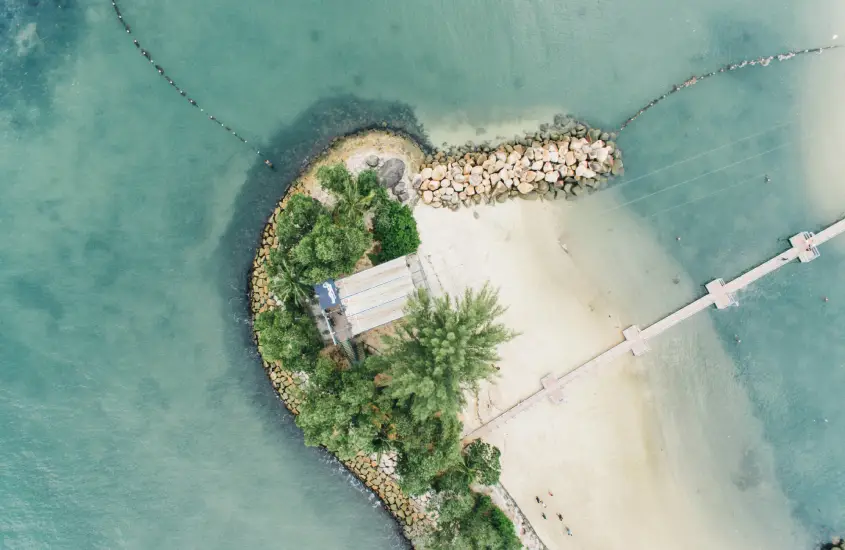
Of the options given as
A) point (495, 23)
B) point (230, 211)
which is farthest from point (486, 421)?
point (495, 23)

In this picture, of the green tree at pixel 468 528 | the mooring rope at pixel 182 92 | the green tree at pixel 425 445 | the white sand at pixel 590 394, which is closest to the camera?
the green tree at pixel 425 445

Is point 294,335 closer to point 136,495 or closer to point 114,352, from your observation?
point 114,352

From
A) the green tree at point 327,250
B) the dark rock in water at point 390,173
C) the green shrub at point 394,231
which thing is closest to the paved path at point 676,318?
the green shrub at point 394,231

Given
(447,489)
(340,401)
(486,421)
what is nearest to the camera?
(340,401)

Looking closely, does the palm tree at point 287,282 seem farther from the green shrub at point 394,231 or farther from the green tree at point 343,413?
the green shrub at point 394,231

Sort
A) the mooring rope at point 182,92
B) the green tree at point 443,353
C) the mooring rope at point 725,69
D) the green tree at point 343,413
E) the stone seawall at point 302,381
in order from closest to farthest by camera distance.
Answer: the green tree at point 443,353, the green tree at point 343,413, the stone seawall at point 302,381, the mooring rope at point 182,92, the mooring rope at point 725,69

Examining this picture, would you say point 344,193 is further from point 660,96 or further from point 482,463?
point 660,96

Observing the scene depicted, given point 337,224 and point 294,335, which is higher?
point 337,224
